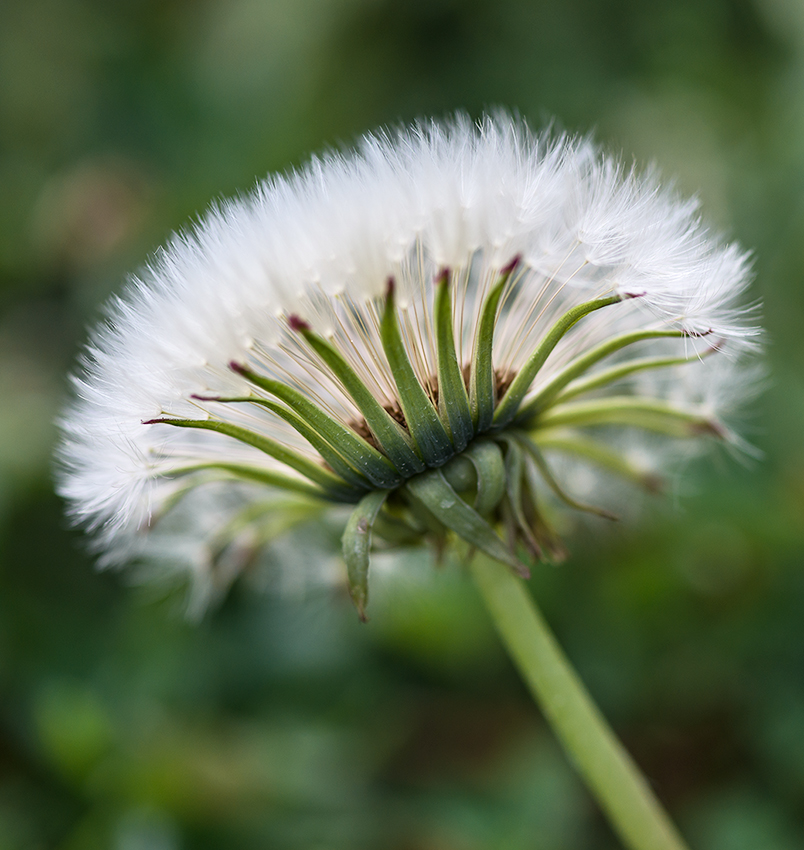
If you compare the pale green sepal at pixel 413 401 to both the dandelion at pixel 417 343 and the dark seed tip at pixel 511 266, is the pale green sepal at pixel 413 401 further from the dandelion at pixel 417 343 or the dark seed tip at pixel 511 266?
the dark seed tip at pixel 511 266

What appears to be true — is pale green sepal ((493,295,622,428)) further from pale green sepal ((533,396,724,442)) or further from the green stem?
the green stem

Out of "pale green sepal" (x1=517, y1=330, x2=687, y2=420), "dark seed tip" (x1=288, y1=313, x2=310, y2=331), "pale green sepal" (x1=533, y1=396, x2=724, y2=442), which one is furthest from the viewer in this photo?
"pale green sepal" (x1=533, y1=396, x2=724, y2=442)

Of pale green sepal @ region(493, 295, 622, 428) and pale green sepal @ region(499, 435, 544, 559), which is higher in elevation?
pale green sepal @ region(493, 295, 622, 428)

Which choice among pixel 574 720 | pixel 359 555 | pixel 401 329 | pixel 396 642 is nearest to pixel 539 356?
pixel 401 329

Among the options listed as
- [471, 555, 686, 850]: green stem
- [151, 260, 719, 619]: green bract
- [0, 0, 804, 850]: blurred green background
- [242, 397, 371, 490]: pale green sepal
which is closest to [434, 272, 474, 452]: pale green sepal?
[151, 260, 719, 619]: green bract

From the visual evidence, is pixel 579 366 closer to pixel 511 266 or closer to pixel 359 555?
pixel 511 266

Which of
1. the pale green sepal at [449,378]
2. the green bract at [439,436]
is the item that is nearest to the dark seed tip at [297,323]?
the green bract at [439,436]
